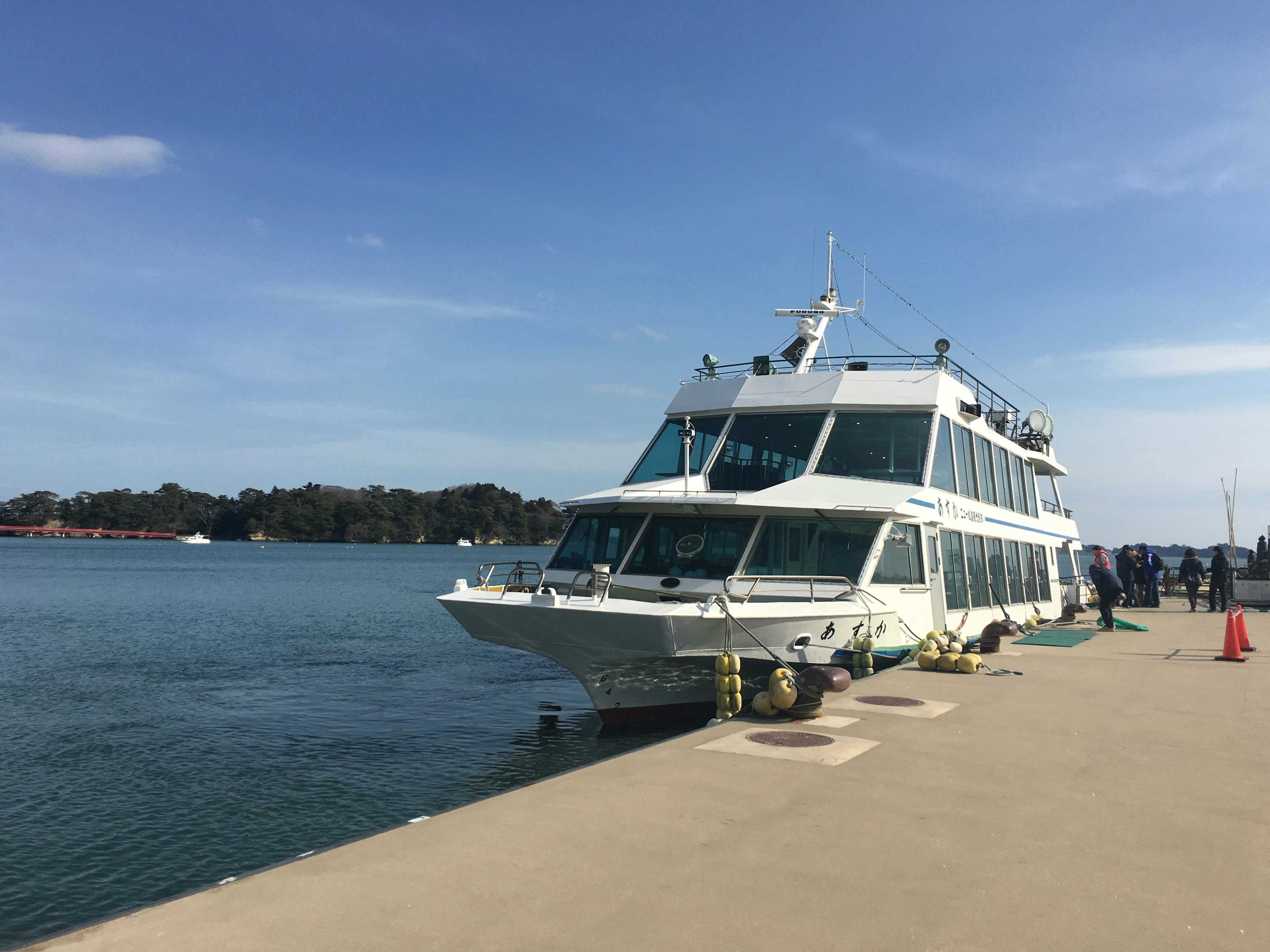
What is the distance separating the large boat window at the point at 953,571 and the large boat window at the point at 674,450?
161 inches

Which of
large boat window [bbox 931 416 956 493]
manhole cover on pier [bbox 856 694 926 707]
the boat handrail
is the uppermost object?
large boat window [bbox 931 416 956 493]

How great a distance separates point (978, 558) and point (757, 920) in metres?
14.1

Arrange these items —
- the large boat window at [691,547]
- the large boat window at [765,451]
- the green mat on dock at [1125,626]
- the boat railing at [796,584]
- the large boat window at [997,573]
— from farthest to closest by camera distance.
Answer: the green mat on dock at [1125,626] → the large boat window at [997,573] → the large boat window at [765,451] → the large boat window at [691,547] → the boat railing at [796,584]

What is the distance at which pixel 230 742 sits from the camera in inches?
562

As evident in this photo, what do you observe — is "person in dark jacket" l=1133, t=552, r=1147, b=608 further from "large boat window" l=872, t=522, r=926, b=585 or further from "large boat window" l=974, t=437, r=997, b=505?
"large boat window" l=872, t=522, r=926, b=585

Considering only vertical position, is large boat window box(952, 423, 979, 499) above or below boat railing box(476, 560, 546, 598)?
above

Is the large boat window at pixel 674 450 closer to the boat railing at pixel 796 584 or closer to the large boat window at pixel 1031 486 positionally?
the boat railing at pixel 796 584

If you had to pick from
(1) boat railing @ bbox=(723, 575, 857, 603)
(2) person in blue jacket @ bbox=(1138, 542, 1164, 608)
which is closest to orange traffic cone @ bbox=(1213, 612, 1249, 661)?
(1) boat railing @ bbox=(723, 575, 857, 603)

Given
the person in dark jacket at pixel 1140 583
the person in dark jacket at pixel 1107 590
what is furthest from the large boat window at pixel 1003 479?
the person in dark jacket at pixel 1140 583

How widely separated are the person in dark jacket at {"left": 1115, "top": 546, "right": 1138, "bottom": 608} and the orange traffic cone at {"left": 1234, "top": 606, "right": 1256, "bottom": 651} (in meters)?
9.89

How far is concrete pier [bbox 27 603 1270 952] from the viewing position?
12.6 feet

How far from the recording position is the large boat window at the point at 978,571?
1592cm

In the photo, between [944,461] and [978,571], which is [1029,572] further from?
[944,461]

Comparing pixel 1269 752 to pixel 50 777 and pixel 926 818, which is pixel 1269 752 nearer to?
pixel 926 818
